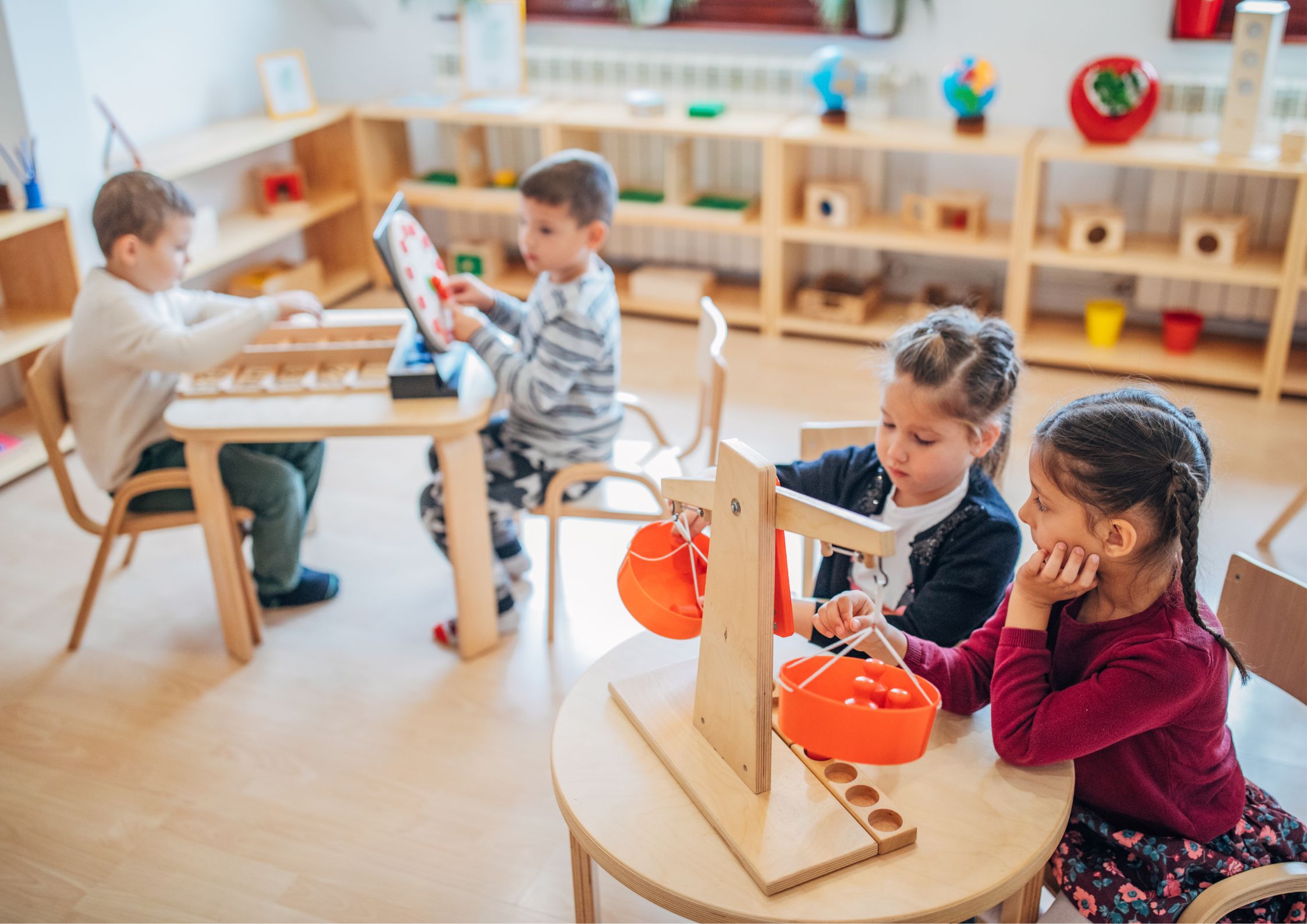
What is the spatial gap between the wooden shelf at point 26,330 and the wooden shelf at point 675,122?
1.76m

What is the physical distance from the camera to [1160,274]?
11.7 feet

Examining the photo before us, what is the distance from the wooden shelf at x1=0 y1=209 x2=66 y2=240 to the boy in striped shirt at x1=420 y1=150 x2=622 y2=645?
4.68 feet

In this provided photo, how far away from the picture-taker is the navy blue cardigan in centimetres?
155

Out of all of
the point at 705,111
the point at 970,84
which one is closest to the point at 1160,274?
the point at 970,84

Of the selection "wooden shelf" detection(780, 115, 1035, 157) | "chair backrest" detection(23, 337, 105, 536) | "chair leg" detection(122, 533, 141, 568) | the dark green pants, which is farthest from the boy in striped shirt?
"wooden shelf" detection(780, 115, 1035, 157)

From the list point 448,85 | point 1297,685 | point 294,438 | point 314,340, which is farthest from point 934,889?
point 448,85

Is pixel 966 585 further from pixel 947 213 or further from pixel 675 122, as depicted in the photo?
pixel 675 122

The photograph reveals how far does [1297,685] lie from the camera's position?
4.97 feet

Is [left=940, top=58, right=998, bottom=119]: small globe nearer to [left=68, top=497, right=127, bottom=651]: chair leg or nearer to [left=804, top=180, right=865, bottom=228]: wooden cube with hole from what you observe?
[left=804, top=180, right=865, bottom=228]: wooden cube with hole

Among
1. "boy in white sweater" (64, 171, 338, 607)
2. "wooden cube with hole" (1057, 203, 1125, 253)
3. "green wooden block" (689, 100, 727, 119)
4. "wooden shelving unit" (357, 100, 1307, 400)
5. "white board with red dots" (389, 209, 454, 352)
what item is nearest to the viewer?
"white board with red dots" (389, 209, 454, 352)

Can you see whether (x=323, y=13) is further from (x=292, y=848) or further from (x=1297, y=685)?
(x=1297, y=685)

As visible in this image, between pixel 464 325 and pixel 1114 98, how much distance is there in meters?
2.23

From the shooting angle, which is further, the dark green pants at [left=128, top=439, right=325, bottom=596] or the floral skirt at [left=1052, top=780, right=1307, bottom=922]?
the dark green pants at [left=128, top=439, right=325, bottom=596]

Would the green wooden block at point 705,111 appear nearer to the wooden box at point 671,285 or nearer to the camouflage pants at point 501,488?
the wooden box at point 671,285
